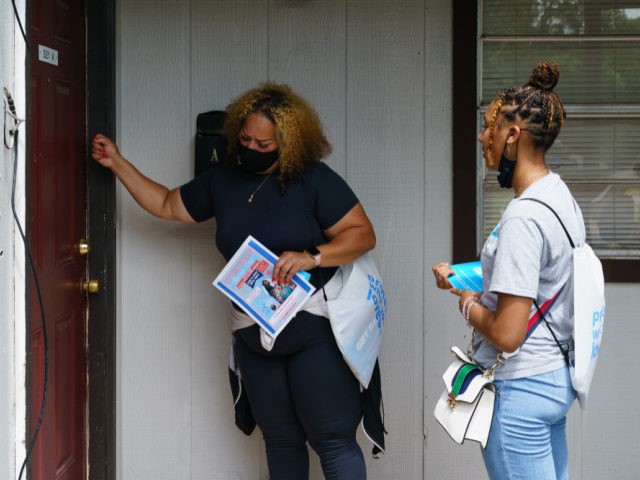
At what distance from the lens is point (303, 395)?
2.91 metres

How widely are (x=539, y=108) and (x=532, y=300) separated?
18.5 inches

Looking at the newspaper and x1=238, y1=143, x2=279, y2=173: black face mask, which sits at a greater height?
x1=238, y1=143, x2=279, y2=173: black face mask

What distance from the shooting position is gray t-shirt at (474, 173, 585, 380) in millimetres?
Answer: 2148

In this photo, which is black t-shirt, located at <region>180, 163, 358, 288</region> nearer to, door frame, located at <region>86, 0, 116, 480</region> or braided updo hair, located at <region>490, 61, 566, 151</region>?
door frame, located at <region>86, 0, 116, 480</region>

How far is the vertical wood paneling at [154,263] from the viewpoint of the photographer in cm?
335

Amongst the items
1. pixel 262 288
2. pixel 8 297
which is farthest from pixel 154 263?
pixel 8 297

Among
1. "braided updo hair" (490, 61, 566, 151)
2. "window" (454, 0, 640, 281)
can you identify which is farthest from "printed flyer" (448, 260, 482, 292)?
"window" (454, 0, 640, 281)

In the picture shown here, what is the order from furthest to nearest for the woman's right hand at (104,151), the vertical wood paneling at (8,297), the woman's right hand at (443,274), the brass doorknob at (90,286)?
the brass doorknob at (90,286) < the woman's right hand at (104,151) < the woman's right hand at (443,274) < the vertical wood paneling at (8,297)

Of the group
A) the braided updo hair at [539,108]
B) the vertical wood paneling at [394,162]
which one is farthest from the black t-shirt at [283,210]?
the braided updo hair at [539,108]

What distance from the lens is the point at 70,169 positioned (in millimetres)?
3092

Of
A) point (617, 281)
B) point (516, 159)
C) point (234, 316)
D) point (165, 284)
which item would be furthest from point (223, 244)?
point (617, 281)

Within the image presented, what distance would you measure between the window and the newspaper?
764 millimetres

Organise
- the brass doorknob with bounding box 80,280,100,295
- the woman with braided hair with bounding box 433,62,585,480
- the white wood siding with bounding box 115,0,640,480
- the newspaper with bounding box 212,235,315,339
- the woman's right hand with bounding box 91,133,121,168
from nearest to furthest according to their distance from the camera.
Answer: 1. the woman with braided hair with bounding box 433,62,585,480
2. the newspaper with bounding box 212,235,315,339
3. the woman's right hand with bounding box 91,133,121,168
4. the brass doorknob with bounding box 80,280,100,295
5. the white wood siding with bounding box 115,0,640,480

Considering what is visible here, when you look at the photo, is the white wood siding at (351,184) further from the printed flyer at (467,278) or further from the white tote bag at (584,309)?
the white tote bag at (584,309)
